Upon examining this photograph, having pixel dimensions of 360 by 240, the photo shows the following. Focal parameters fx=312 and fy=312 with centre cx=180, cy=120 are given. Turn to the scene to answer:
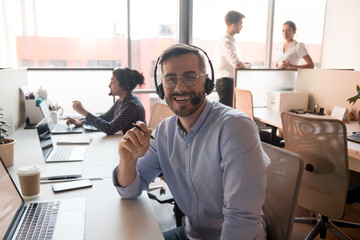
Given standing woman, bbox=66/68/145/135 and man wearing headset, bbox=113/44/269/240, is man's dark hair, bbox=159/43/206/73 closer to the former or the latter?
man wearing headset, bbox=113/44/269/240

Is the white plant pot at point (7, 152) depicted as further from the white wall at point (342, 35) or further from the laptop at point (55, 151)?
the white wall at point (342, 35)

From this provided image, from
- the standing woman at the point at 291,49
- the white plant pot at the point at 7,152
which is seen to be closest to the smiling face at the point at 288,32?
the standing woman at the point at 291,49

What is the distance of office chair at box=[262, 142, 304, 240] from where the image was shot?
1.04 meters

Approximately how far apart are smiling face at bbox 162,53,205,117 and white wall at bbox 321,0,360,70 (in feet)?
14.1

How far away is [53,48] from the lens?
4191 mm

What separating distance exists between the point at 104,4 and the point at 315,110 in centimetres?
301

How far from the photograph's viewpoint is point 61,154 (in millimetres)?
1805

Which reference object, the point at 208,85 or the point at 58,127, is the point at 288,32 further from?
the point at 208,85

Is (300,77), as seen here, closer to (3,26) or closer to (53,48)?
(53,48)

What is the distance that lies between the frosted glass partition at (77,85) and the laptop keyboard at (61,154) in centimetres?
170

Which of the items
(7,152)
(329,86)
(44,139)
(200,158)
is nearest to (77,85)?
(44,139)

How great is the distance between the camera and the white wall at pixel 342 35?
4.62 metres

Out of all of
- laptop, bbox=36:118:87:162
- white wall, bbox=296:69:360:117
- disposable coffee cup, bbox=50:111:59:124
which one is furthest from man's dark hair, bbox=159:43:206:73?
white wall, bbox=296:69:360:117

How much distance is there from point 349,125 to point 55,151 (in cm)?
230
